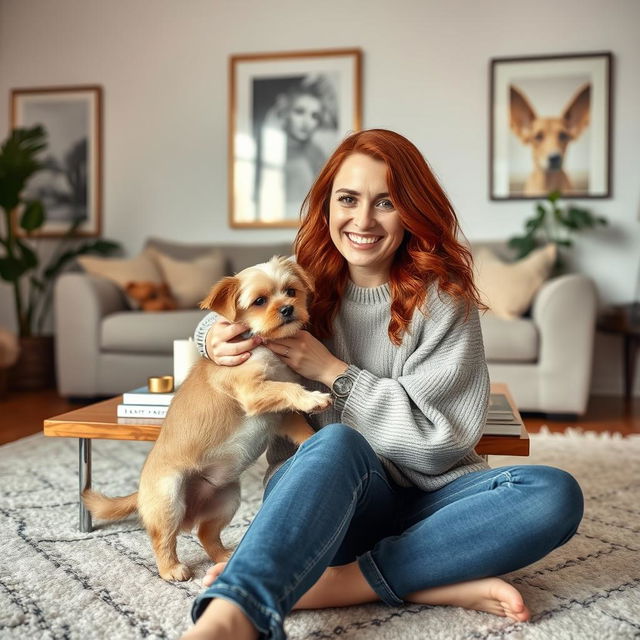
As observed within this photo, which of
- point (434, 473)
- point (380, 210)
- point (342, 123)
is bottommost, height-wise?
point (434, 473)

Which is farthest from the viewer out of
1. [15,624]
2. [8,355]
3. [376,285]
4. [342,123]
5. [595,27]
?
[342,123]

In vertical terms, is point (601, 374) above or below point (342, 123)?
below

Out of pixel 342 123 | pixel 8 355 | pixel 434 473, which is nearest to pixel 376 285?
pixel 434 473

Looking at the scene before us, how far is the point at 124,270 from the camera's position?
458cm

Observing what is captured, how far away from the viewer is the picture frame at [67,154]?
5.44 metres

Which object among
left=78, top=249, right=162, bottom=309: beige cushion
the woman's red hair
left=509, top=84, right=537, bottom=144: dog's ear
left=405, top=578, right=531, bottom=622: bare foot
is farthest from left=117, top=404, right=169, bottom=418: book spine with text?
left=509, top=84, right=537, bottom=144: dog's ear

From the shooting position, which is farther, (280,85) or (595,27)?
(280,85)

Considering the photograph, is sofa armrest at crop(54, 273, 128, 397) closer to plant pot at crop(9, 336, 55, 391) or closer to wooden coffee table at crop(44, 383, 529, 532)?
plant pot at crop(9, 336, 55, 391)

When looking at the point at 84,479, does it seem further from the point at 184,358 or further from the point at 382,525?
the point at 382,525

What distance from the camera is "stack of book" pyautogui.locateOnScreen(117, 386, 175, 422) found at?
199cm

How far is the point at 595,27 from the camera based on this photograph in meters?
4.77

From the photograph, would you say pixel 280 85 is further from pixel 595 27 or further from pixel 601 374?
pixel 601 374

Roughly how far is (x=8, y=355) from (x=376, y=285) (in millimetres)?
3249

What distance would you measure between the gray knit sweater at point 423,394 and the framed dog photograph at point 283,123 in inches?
142
